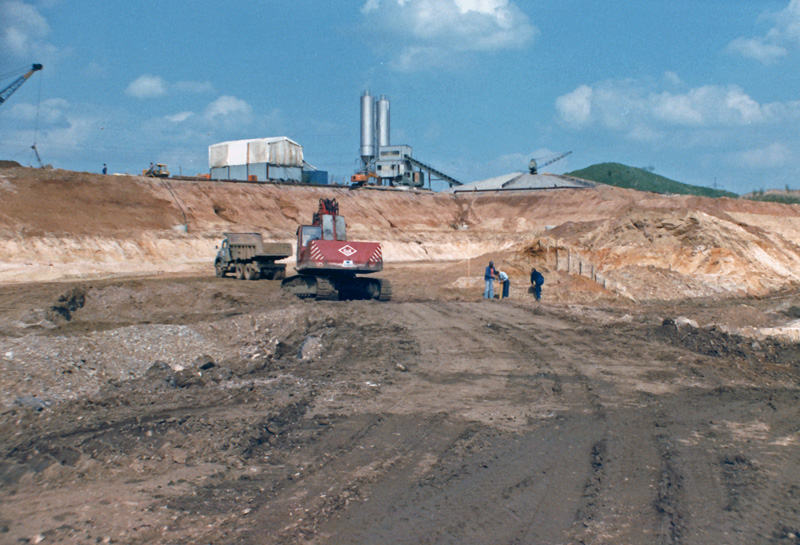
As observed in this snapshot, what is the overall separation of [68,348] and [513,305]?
1163 centimetres

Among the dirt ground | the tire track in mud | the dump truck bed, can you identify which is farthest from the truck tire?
the tire track in mud

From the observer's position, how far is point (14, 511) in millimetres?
4836

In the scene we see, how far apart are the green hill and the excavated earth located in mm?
52875

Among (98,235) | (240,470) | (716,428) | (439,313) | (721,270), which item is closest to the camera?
(240,470)

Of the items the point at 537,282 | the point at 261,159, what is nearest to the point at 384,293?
the point at 537,282

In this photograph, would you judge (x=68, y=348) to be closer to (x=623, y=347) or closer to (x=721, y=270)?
(x=623, y=347)

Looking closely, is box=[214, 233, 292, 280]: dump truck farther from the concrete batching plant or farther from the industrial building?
the concrete batching plant

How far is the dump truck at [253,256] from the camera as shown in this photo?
24.2 metres

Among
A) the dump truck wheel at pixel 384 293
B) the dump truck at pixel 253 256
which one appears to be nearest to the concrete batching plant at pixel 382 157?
the dump truck at pixel 253 256

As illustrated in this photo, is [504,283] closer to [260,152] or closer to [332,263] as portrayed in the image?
[332,263]

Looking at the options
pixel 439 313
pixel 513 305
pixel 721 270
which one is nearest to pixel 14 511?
pixel 439 313

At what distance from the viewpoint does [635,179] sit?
7350 cm

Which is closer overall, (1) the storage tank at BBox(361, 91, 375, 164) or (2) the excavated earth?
(2) the excavated earth

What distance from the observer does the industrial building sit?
51.1 m
